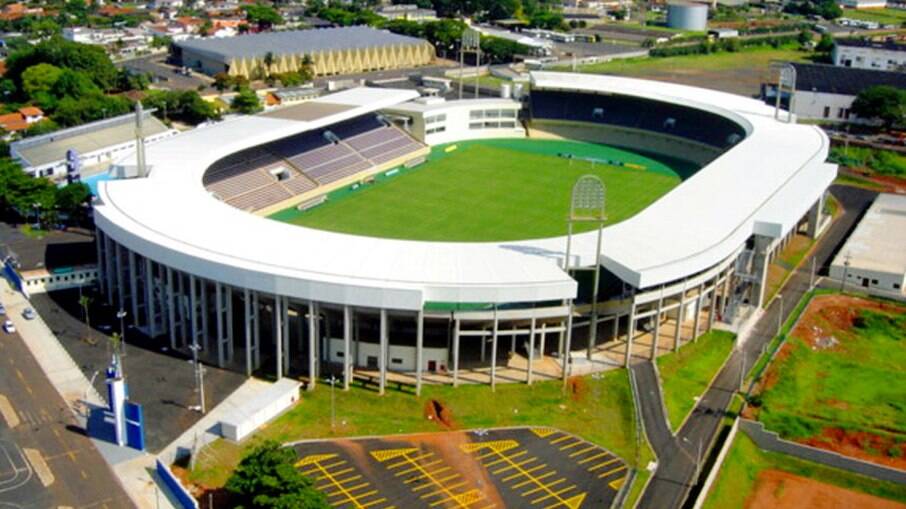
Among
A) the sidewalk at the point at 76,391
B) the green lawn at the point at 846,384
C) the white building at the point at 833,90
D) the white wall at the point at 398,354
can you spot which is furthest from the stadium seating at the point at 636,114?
the sidewalk at the point at 76,391

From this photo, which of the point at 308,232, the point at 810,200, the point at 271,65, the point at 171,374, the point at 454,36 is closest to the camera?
the point at 171,374

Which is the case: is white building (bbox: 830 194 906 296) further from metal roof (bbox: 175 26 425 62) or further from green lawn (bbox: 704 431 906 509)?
metal roof (bbox: 175 26 425 62)

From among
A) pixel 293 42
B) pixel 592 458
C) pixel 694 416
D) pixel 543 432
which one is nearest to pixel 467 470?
pixel 543 432

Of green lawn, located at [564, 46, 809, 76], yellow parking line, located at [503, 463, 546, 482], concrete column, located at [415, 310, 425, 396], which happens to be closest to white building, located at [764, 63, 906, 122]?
green lawn, located at [564, 46, 809, 76]

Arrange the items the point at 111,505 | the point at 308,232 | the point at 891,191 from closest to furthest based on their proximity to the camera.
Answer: the point at 111,505, the point at 308,232, the point at 891,191

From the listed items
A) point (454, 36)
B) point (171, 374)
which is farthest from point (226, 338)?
point (454, 36)

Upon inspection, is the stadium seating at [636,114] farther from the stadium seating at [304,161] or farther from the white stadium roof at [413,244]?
the white stadium roof at [413,244]

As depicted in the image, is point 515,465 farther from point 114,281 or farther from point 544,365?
point 114,281
